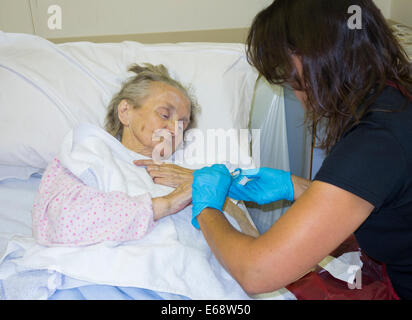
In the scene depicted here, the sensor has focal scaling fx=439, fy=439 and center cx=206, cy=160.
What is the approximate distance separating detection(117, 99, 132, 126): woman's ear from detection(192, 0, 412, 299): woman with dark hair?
625 millimetres

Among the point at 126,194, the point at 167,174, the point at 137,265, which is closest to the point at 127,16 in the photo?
the point at 167,174

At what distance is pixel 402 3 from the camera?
220 cm

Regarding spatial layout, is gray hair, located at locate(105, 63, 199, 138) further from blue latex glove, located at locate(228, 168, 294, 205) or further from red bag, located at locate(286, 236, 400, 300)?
red bag, located at locate(286, 236, 400, 300)

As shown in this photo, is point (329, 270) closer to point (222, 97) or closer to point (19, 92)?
point (222, 97)

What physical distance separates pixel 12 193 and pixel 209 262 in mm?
781

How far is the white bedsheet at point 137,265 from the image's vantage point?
1039mm

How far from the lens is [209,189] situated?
112 cm

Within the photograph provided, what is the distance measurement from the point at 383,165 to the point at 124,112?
982 millimetres

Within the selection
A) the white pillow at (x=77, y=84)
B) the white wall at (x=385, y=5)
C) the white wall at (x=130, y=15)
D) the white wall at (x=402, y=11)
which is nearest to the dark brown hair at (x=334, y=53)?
the white pillow at (x=77, y=84)

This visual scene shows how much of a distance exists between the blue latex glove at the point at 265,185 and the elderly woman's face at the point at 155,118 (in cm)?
32

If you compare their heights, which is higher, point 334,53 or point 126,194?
point 334,53

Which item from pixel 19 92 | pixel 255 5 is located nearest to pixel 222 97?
pixel 255 5

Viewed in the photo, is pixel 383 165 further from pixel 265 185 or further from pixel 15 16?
pixel 15 16

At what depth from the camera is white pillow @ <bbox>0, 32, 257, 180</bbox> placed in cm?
159
